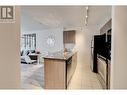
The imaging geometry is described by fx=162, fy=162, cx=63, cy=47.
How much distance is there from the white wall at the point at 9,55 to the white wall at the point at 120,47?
1.45m

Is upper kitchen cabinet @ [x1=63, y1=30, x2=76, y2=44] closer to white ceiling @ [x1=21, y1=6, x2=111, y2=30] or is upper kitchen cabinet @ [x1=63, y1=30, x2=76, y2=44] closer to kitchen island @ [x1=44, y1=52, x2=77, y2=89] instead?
white ceiling @ [x1=21, y1=6, x2=111, y2=30]

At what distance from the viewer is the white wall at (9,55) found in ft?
6.29

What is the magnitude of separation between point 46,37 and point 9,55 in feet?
28.9

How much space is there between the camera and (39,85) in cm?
496

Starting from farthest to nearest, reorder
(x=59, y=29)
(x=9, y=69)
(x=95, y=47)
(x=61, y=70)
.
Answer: (x=59, y=29) < (x=95, y=47) < (x=61, y=70) < (x=9, y=69)

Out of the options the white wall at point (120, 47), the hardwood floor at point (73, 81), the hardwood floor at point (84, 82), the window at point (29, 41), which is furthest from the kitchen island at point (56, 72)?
the window at point (29, 41)

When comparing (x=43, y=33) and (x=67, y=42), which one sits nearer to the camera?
(x=67, y=42)

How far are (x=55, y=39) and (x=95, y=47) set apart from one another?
3.70 metres

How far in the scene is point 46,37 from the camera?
10797mm

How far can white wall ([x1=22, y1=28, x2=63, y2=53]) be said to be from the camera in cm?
1025

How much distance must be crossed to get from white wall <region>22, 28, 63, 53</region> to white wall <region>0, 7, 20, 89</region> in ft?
26.0

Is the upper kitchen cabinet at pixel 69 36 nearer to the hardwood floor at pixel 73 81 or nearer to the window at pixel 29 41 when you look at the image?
the window at pixel 29 41

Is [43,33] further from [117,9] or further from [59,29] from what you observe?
[117,9]
